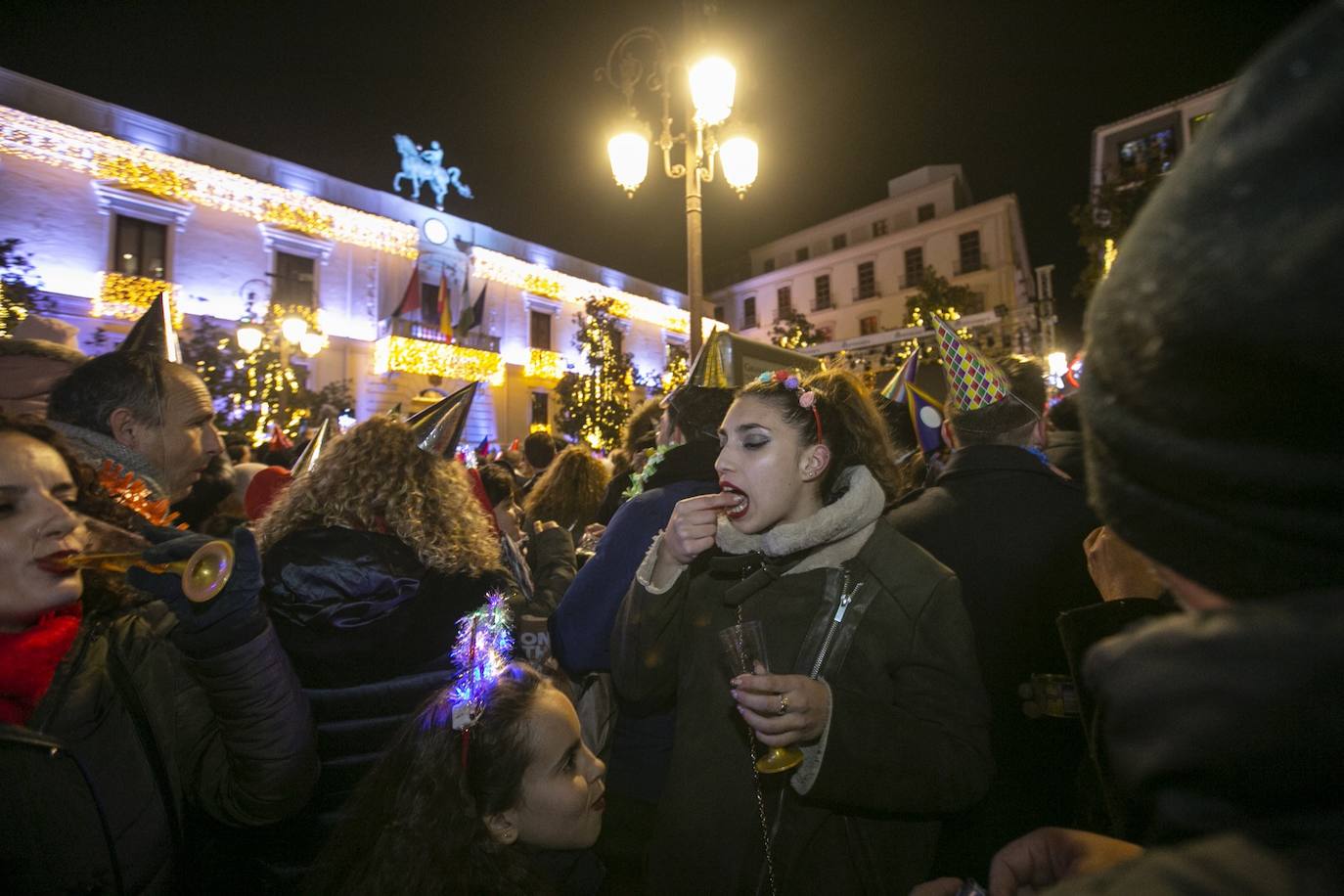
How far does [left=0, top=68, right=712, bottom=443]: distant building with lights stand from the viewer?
19.6 metres

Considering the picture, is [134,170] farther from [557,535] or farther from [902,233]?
[902,233]

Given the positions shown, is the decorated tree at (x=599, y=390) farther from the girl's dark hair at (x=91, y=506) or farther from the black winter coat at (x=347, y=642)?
the girl's dark hair at (x=91, y=506)

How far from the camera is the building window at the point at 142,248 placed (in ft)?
69.8

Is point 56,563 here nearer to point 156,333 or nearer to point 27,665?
point 27,665

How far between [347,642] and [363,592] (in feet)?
0.54

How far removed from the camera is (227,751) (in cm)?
183

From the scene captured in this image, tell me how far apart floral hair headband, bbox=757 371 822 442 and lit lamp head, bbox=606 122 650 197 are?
562cm

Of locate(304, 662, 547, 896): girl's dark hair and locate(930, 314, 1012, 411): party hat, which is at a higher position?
locate(930, 314, 1012, 411): party hat

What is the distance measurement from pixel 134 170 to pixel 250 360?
11.5 meters

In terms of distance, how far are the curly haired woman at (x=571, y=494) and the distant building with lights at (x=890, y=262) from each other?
29826 millimetres

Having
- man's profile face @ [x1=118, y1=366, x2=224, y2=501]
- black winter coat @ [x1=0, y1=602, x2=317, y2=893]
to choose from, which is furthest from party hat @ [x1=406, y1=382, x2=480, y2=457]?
black winter coat @ [x1=0, y1=602, x2=317, y2=893]

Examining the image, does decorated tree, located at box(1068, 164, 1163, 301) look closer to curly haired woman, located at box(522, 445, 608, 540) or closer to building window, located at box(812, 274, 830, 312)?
curly haired woman, located at box(522, 445, 608, 540)

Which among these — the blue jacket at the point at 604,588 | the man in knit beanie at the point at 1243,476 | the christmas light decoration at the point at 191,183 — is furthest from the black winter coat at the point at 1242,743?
the christmas light decoration at the point at 191,183

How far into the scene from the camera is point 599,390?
21547 millimetres
